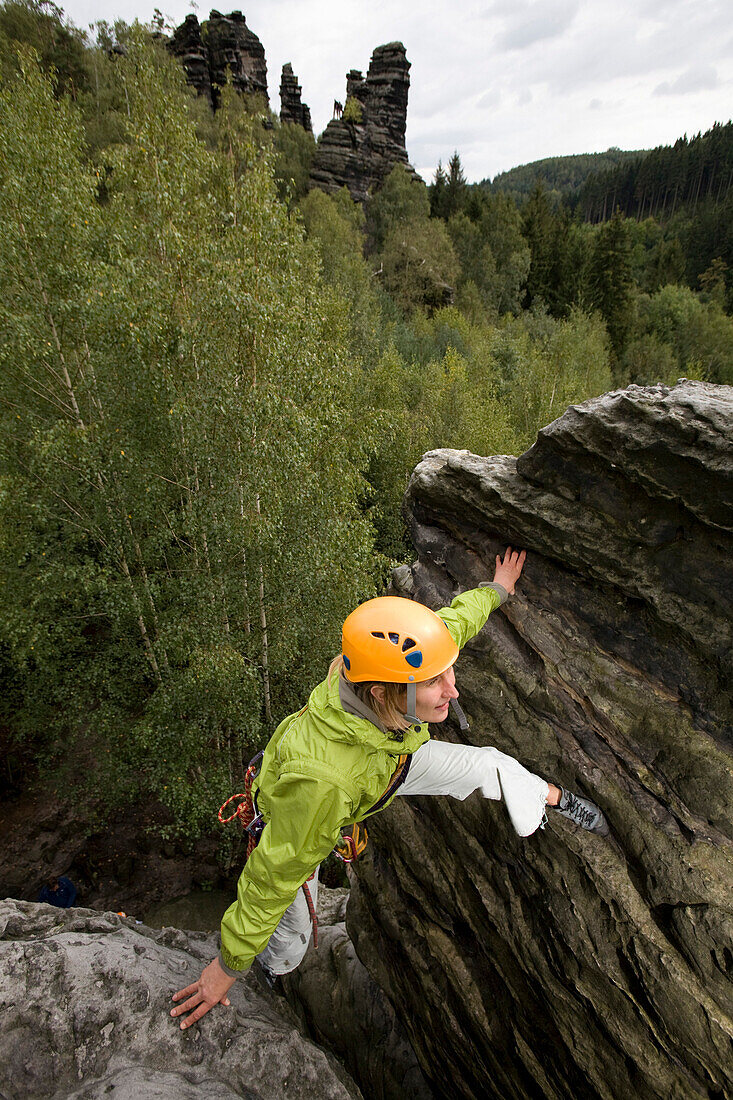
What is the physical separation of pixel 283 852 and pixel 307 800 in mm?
409

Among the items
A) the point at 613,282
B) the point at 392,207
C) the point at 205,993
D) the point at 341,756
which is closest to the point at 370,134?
the point at 392,207

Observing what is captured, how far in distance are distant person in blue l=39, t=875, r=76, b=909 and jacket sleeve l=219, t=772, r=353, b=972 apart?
11.0m

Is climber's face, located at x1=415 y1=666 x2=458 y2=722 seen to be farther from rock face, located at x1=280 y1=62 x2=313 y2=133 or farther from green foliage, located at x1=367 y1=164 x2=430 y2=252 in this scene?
rock face, located at x1=280 y1=62 x2=313 y2=133

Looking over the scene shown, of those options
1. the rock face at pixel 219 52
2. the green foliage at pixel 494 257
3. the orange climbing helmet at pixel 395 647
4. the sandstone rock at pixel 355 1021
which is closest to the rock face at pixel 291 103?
the rock face at pixel 219 52

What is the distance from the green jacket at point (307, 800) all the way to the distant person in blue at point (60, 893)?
1063 centimetres

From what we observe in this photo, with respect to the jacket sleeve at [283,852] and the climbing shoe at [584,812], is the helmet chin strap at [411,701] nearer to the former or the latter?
the jacket sleeve at [283,852]

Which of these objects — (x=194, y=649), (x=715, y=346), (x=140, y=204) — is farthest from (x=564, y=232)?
(x=194, y=649)

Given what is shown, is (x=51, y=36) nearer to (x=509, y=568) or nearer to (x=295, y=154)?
(x=295, y=154)

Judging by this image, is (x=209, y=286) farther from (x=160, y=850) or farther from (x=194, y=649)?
(x=160, y=850)

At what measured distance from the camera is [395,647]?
12.0 ft

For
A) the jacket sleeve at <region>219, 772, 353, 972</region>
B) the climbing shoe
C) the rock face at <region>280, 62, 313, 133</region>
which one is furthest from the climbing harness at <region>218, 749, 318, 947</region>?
the rock face at <region>280, 62, 313, 133</region>

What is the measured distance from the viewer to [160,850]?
586 inches

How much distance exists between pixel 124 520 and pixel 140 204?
6.06 m

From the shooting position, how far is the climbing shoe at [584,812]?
455cm
